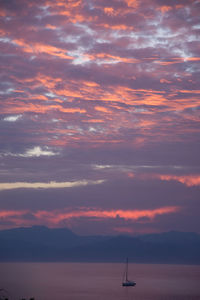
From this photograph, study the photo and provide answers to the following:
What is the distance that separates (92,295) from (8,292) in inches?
1234

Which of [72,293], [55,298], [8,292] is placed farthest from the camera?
[72,293]

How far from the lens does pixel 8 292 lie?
164 meters

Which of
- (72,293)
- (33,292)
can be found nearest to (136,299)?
(72,293)

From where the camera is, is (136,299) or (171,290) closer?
(136,299)

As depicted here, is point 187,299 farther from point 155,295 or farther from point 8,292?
point 8,292

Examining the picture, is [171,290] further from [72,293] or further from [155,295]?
[72,293]

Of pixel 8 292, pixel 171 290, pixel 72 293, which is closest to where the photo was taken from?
pixel 8 292

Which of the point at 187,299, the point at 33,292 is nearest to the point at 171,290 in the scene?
the point at 187,299

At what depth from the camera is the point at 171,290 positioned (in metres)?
195

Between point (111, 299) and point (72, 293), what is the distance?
20.8 meters

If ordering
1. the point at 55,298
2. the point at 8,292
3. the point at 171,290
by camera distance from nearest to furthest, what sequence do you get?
the point at 55,298 < the point at 8,292 < the point at 171,290

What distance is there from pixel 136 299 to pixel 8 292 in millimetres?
46944

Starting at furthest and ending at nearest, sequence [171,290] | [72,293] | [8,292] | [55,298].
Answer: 1. [171,290]
2. [72,293]
3. [8,292]
4. [55,298]

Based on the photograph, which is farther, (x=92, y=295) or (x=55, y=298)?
(x=92, y=295)
